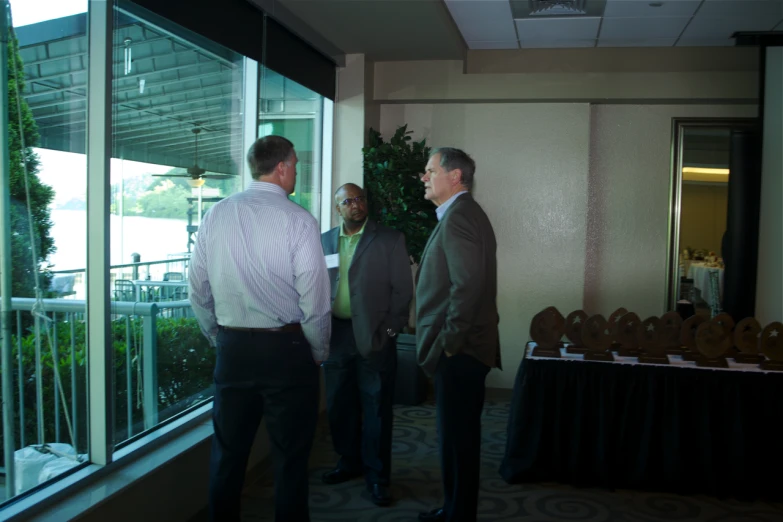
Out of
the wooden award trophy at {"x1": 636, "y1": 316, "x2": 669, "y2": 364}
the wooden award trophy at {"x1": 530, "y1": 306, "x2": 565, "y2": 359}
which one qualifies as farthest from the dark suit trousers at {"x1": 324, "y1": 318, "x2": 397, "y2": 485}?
the wooden award trophy at {"x1": 636, "y1": 316, "x2": 669, "y2": 364}

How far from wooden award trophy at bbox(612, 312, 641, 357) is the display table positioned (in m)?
0.12

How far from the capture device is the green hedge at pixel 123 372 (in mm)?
2299

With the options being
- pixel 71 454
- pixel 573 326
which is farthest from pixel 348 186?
pixel 71 454

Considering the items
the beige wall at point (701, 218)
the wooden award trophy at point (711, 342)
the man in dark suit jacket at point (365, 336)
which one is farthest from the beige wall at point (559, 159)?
the man in dark suit jacket at point (365, 336)

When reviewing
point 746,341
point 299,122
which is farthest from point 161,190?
point 746,341

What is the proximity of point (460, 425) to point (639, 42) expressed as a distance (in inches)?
151

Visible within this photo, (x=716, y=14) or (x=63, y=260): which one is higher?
(x=716, y=14)

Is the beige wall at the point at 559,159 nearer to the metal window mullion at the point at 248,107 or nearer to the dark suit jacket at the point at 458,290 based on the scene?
the metal window mullion at the point at 248,107

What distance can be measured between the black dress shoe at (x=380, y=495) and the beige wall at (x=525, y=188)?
260 cm

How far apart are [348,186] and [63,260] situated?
58.3 inches

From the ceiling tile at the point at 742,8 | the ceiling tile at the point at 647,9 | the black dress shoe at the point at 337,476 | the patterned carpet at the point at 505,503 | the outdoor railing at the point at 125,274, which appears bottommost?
the patterned carpet at the point at 505,503

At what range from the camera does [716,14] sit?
15.0 feet

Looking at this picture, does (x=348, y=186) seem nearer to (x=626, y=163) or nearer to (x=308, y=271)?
(x=308, y=271)

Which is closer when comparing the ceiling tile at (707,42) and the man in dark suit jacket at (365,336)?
the man in dark suit jacket at (365,336)
